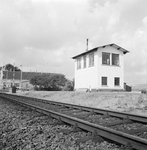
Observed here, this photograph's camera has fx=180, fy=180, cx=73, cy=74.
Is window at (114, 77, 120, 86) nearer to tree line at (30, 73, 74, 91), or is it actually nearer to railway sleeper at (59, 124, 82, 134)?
railway sleeper at (59, 124, 82, 134)

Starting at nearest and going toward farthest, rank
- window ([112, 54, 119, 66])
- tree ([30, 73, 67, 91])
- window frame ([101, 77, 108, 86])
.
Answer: window frame ([101, 77, 108, 86]) → window ([112, 54, 119, 66]) → tree ([30, 73, 67, 91])

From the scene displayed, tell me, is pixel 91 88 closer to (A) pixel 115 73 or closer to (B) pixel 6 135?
(A) pixel 115 73

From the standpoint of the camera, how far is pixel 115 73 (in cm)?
2305

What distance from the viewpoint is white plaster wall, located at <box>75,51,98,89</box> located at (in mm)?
22281

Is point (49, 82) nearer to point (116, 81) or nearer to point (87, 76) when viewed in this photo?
point (87, 76)

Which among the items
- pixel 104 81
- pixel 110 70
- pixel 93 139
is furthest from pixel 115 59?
pixel 93 139

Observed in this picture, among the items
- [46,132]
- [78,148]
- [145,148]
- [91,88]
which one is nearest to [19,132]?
[46,132]

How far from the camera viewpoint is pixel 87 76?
78.5 ft

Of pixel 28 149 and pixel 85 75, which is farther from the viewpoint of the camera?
pixel 85 75

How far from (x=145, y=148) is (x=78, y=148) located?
1217mm

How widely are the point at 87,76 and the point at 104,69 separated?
266cm

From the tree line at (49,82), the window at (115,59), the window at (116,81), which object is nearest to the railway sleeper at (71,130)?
the window at (116,81)

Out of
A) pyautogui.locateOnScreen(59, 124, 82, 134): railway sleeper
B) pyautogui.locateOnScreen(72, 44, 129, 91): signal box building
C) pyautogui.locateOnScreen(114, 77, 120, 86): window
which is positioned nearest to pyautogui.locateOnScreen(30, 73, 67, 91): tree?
pyautogui.locateOnScreen(72, 44, 129, 91): signal box building

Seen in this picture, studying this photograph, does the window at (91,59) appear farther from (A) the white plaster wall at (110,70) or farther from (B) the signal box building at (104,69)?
(A) the white plaster wall at (110,70)
